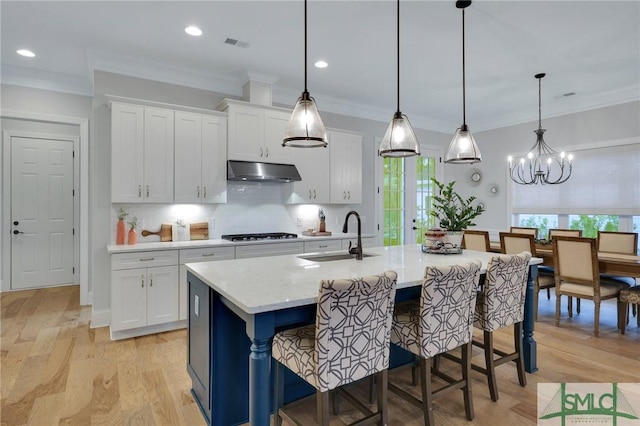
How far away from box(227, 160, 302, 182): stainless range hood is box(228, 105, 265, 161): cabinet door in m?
0.09

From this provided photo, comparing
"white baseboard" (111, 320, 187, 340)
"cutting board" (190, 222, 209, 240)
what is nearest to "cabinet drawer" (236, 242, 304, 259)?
"cutting board" (190, 222, 209, 240)

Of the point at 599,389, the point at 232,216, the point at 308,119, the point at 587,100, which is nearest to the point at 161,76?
the point at 232,216

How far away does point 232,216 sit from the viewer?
15.1 feet

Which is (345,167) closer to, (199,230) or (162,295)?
(199,230)

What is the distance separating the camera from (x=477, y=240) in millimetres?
4512

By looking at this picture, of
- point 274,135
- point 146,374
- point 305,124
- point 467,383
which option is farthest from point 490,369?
point 274,135

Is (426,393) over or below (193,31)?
below

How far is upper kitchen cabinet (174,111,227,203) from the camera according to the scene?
4004 mm

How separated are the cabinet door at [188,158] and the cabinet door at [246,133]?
14.4 inches

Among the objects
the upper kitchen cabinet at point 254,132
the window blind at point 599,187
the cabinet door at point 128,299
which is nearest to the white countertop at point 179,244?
the cabinet door at point 128,299

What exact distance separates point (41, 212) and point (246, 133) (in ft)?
11.3

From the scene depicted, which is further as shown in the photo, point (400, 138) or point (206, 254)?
point (206, 254)

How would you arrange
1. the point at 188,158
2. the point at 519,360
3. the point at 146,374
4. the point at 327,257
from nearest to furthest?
1. the point at 519,360
2. the point at 146,374
3. the point at 327,257
4. the point at 188,158

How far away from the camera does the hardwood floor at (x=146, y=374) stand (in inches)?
88.0
